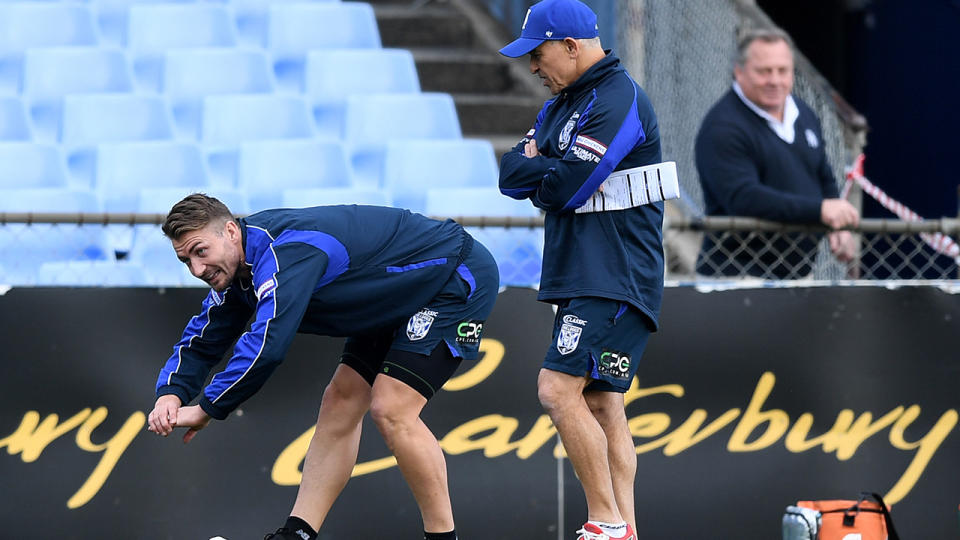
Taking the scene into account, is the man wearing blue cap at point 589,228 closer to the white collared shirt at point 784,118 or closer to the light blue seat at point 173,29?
the white collared shirt at point 784,118

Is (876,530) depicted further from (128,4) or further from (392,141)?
(128,4)

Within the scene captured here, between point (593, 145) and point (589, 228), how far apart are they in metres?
0.29

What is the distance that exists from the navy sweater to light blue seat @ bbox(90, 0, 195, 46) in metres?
4.19

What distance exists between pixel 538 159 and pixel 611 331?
0.59m

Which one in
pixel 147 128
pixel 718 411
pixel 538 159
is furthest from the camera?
pixel 147 128

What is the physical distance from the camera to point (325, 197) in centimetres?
643

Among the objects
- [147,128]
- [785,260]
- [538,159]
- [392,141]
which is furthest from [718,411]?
[147,128]

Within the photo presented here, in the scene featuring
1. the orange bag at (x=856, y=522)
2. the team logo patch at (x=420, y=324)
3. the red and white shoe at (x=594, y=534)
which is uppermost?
the team logo patch at (x=420, y=324)

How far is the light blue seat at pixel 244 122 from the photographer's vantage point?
23.6 ft

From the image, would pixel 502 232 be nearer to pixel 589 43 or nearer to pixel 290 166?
pixel 290 166

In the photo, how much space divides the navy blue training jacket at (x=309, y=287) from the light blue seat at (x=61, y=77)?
141 inches

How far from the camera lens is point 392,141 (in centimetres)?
726

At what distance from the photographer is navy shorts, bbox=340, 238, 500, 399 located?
428cm

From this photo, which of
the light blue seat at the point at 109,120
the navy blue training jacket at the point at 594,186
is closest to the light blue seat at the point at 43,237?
the light blue seat at the point at 109,120
